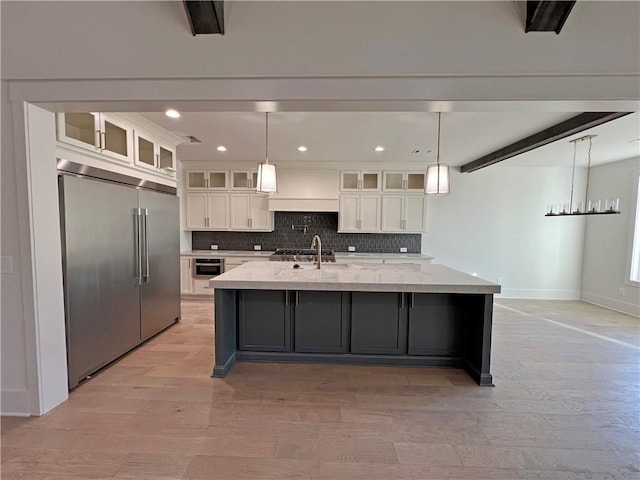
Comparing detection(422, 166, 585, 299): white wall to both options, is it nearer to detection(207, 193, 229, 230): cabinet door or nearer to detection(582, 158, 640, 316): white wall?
detection(582, 158, 640, 316): white wall

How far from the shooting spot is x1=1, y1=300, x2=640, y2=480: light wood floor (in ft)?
5.72

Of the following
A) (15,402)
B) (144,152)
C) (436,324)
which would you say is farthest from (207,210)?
(436,324)

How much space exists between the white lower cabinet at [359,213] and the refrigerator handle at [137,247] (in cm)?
327

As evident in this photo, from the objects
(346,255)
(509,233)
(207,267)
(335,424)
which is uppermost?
(509,233)

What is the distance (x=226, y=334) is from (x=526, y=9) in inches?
128

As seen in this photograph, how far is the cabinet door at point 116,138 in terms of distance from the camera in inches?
112

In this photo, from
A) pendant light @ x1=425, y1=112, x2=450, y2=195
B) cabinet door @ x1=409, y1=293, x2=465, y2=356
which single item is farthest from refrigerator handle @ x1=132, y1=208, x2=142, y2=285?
pendant light @ x1=425, y1=112, x2=450, y2=195

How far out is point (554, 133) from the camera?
347cm

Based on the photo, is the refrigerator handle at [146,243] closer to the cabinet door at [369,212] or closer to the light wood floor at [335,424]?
the light wood floor at [335,424]

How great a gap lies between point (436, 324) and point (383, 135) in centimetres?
237

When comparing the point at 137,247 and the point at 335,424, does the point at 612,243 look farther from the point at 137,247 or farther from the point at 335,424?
the point at 137,247

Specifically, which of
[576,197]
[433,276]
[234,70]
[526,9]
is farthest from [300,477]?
[576,197]

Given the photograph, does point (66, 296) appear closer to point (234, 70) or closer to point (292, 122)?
point (234, 70)

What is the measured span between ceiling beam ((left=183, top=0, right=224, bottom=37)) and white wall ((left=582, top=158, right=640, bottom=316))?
6227 millimetres
